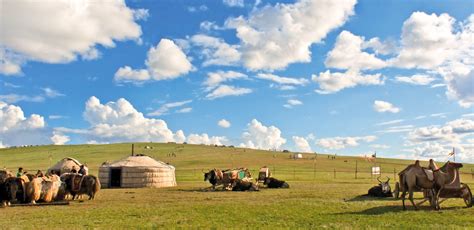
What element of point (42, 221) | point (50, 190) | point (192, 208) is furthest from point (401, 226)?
point (50, 190)

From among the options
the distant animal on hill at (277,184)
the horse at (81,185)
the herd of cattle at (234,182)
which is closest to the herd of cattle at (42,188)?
the horse at (81,185)

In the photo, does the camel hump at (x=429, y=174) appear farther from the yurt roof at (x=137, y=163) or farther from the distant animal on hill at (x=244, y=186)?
the yurt roof at (x=137, y=163)

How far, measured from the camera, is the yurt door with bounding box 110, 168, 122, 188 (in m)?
38.5

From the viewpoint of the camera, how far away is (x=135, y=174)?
38000 millimetres

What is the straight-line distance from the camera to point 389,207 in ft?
59.1

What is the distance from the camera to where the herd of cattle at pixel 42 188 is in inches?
811

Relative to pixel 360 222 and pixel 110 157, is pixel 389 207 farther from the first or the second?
pixel 110 157

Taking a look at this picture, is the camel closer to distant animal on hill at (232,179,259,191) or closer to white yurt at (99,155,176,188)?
distant animal on hill at (232,179,259,191)

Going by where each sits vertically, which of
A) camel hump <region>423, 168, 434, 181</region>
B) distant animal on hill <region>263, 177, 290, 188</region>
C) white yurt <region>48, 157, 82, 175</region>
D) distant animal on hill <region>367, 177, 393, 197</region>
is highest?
camel hump <region>423, 168, 434, 181</region>

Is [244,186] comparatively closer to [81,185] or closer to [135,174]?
[81,185]

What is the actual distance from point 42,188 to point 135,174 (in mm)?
16540

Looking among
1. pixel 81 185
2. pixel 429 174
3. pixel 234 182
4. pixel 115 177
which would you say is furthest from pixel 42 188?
pixel 429 174

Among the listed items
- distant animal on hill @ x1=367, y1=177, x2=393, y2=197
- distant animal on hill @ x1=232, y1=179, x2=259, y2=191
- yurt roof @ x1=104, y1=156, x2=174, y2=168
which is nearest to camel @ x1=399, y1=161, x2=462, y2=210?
distant animal on hill @ x1=367, y1=177, x2=393, y2=197

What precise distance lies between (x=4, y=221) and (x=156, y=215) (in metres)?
5.32
